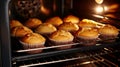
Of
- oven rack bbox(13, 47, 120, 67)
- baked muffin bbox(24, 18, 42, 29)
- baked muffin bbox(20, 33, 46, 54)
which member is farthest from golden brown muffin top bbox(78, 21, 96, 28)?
baked muffin bbox(20, 33, 46, 54)

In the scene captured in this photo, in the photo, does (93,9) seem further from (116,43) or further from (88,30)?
(116,43)

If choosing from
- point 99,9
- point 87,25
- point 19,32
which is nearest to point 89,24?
point 87,25

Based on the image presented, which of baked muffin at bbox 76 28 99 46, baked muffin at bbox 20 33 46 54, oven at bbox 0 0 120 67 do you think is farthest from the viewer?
baked muffin at bbox 76 28 99 46

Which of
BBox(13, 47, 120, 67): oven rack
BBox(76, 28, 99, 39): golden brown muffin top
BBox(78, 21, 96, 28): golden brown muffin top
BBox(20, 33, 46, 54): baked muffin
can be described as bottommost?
BBox(13, 47, 120, 67): oven rack

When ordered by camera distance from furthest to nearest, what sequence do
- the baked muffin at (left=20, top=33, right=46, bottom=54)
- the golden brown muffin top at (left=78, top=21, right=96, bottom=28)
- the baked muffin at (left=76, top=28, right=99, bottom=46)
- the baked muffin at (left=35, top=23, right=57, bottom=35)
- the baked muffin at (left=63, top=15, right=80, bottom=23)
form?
the baked muffin at (left=63, top=15, right=80, bottom=23), the golden brown muffin top at (left=78, top=21, right=96, bottom=28), the baked muffin at (left=35, top=23, right=57, bottom=35), the baked muffin at (left=76, top=28, right=99, bottom=46), the baked muffin at (left=20, top=33, right=46, bottom=54)

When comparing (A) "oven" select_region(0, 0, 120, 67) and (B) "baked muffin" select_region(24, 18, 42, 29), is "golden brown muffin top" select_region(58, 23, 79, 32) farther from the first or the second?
(B) "baked muffin" select_region(24, 18, 42, 29)

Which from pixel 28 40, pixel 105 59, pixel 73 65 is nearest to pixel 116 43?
pixel 105 59
